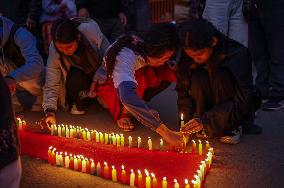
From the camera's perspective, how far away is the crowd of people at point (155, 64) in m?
4.02

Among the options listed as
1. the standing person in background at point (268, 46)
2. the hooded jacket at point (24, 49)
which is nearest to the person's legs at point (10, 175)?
the hooded jacket at point (24, 49)

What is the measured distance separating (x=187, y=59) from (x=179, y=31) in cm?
51

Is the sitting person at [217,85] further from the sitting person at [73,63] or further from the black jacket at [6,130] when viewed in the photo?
the black jacket at [6,130]

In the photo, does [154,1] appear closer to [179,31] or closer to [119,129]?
Result: [119,129]

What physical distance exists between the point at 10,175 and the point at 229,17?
13.1 feet

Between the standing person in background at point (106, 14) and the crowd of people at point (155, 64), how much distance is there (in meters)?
0.01

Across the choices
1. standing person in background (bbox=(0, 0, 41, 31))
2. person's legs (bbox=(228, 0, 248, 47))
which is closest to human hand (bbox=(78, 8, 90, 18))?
standing person in background (bbox=(0, 0, 41, 31))

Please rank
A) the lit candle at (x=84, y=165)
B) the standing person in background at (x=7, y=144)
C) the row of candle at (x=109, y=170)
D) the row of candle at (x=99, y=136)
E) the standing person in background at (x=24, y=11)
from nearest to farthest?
the standing person in background at (x=7, y=144), the row of candle at (x=109, y=170), the lit candle at (x=84, y=165), the row of candle at (x=99, y=136), the standing person in background at (x=24, y=11)

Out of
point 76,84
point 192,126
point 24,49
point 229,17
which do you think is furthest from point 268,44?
point 24,49

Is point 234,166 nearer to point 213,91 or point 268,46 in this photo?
point 213,91

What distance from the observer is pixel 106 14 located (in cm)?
672

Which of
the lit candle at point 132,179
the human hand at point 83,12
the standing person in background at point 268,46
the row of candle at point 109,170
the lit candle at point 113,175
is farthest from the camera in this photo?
the human hand at point 83,12

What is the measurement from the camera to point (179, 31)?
401cm

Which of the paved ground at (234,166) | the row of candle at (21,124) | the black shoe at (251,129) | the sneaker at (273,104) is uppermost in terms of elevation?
the row of candle at (21,124)
